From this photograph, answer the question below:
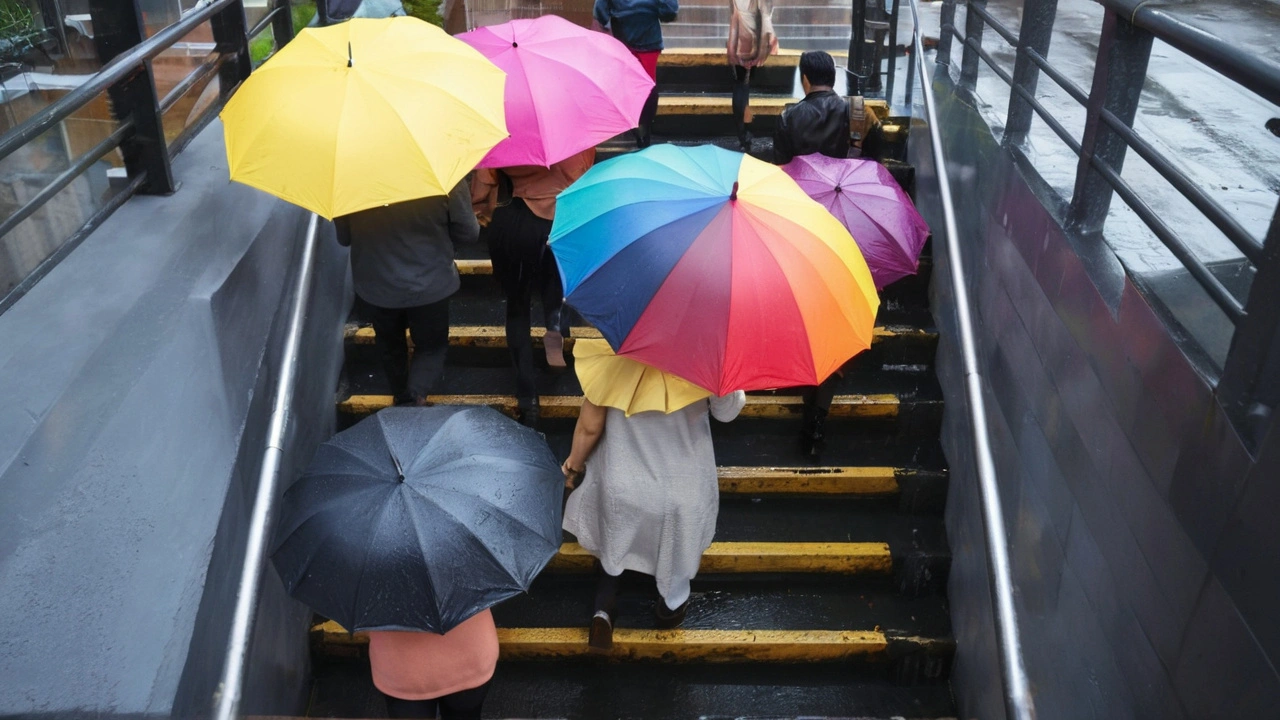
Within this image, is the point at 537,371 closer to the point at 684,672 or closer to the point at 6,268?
the point at 684,672

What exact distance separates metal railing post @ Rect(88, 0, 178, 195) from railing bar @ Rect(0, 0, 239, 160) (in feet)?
0.44

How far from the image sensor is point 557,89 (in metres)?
4.45

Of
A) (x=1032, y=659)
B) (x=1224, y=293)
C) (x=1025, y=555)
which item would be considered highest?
(x=1224, y=293)

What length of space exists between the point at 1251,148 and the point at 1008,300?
1713 millimetres

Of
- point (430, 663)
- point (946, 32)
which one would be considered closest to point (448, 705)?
point (430, 663)

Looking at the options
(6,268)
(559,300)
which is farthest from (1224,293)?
(6,268)

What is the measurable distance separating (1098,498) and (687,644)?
184 centimetres

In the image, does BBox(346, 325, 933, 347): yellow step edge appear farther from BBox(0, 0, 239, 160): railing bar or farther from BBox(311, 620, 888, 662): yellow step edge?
BBox(0, 0, 239, 160): railing bar

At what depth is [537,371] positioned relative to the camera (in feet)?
17.6

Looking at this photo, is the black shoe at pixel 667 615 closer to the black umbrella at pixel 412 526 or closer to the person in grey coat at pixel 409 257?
the black umbrella at pixel 412 526

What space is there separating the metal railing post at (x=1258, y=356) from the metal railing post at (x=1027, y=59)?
7.45 ft

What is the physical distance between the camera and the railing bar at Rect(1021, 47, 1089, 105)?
3895mm

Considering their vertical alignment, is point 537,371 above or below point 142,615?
below

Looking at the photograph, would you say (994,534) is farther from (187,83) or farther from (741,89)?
(741,89)
